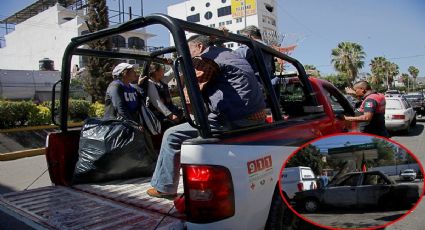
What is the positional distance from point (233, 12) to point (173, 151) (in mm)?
85127

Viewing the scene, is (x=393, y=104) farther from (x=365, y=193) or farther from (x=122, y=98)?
(x=365, y=193)

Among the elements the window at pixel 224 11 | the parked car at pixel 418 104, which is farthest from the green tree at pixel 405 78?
the parked car at pixel 418 104

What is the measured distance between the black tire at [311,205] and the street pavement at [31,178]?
0.28 metres

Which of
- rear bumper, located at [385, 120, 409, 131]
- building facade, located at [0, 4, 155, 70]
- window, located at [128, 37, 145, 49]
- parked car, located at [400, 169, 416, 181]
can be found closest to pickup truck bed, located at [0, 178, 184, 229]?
parked car, located at [400, 169, 416, 181]

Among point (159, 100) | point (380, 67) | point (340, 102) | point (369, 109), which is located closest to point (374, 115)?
point (369, 109)

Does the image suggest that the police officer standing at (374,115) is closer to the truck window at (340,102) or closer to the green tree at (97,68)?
the truck window at (340,102)

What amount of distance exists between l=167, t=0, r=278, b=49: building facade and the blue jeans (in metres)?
79.0

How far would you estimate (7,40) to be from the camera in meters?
57.8

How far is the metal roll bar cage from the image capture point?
2191mm

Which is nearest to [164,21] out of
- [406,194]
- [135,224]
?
[135,224]

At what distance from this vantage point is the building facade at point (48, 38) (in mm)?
46000

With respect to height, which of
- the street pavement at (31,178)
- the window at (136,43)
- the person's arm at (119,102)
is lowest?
the street pavement at (31,178)

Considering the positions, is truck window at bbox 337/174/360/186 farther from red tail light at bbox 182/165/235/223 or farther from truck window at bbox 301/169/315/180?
red tail light at bbox 182/165/235/223

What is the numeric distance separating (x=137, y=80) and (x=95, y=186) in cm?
223
